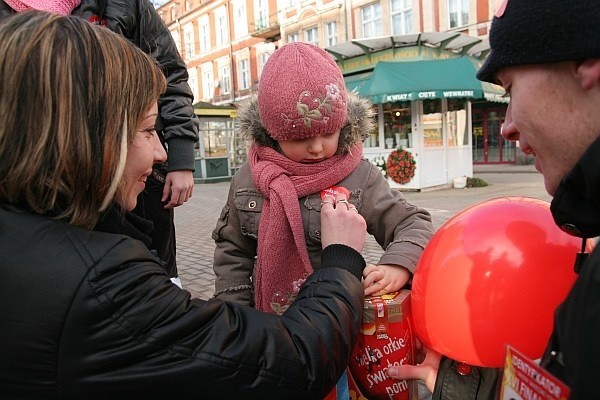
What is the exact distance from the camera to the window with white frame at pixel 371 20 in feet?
66.2

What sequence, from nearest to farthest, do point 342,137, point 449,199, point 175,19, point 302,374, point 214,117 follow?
point 302,374, point 342,137, point 449,199, point 214,117, point 175,19

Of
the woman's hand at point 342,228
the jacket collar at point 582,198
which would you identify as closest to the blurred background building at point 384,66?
the woman's hand at point 342,228

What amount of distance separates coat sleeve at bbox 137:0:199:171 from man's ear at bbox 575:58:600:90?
177 cm

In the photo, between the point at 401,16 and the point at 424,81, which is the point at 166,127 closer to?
the point at 424,81

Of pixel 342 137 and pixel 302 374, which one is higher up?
pixel 342 137

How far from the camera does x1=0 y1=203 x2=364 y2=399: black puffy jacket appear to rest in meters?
0.95

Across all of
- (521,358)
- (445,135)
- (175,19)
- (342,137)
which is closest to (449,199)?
(445,135)

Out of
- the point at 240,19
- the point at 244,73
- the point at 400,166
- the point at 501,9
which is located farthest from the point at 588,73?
the point at 240,19

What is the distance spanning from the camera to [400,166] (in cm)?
1227

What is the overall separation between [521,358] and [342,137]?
1105mm

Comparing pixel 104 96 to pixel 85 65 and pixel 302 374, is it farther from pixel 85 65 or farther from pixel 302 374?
pixel 302 374

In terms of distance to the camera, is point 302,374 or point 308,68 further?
point 308,68

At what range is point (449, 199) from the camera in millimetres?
10578

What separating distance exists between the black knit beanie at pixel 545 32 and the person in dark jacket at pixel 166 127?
162 centimetres
